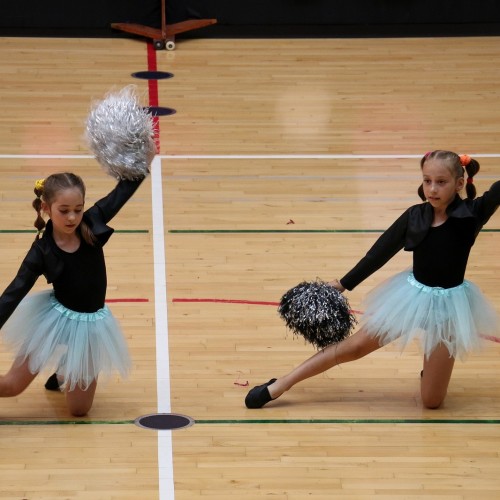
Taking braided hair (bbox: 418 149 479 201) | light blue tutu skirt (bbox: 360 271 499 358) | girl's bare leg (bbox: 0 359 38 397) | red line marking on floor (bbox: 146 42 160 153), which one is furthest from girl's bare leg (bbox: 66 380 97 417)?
red line marking on floor (bbox: 146 42 160 153)

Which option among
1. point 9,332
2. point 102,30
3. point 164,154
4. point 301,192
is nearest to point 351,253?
point 301,192

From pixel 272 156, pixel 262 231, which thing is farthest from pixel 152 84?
pixel 262 231

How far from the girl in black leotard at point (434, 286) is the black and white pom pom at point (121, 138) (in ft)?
3.12

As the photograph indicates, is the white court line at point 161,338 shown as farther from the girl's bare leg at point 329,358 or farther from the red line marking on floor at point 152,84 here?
the red line marking on floor at point 152,84

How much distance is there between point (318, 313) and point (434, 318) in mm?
458

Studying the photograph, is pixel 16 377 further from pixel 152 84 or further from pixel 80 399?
pixel 152 84

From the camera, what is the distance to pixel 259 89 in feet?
30.9

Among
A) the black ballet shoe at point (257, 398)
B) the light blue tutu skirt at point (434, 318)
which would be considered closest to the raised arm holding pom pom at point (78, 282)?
the black ballet shoe at point (257, 398)

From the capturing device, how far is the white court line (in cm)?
445

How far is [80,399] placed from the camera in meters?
4.83

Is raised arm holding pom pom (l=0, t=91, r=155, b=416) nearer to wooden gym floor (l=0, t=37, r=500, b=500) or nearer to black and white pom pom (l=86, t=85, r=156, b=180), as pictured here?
black and white pom pom (l=86, t=85, r=156, b=180)

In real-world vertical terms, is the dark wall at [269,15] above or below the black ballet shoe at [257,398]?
above

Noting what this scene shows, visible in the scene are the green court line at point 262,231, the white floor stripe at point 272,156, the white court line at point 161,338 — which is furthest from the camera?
the white floor stripe at point 272,156

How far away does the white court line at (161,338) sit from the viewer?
4.45 meters
